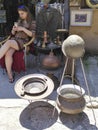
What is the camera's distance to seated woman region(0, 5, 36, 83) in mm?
5336

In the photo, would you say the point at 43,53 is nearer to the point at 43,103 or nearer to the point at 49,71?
→ the point at 49,71

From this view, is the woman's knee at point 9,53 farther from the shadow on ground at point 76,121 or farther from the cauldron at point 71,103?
the shadow on ground at point 76,121

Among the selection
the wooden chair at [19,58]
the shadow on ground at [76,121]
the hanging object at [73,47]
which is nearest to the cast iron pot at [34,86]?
the shadow on ground at [76,121]

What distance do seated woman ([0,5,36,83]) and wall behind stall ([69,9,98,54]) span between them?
3.12 feet

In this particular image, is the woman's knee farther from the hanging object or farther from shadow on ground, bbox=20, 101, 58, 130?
the hanging object

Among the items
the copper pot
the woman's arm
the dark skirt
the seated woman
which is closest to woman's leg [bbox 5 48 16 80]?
the seated woman

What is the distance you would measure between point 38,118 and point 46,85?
0.49 meters

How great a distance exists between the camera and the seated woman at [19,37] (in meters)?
5.34

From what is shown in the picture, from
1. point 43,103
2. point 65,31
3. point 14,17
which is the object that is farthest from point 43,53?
point 43,103

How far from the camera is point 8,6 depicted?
23.1ft

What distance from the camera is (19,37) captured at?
5578 millimetres

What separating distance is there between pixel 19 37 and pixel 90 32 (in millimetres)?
1568

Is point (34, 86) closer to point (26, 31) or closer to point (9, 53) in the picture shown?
Answer: point (9, 53)

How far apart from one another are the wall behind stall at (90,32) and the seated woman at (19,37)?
3.12ft
